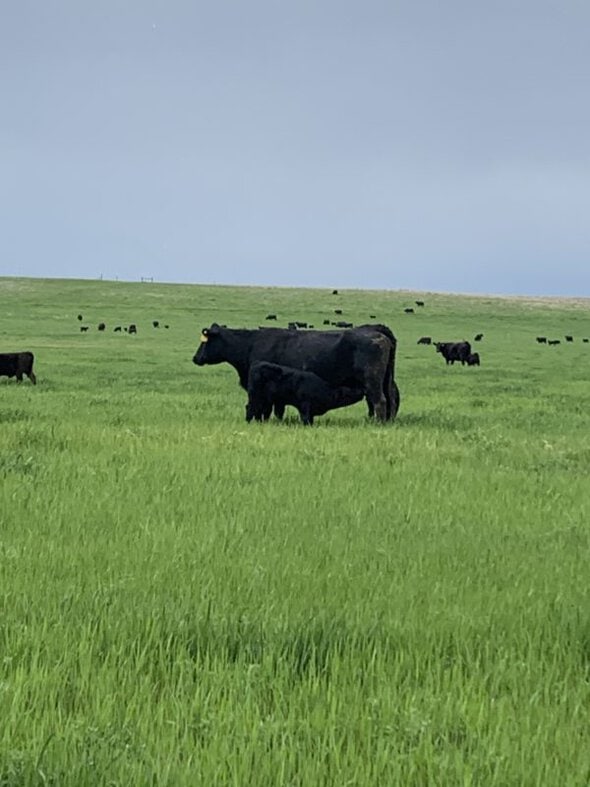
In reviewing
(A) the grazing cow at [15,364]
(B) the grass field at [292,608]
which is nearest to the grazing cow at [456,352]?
(A) the grazing cow at [15,364]

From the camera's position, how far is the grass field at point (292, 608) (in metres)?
3.84

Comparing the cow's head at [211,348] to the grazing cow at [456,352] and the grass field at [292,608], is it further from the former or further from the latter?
the grazing cow at [456,352]

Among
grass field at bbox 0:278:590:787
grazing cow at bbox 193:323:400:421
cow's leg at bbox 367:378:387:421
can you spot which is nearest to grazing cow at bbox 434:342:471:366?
grazing cow at bbox 193:323:400:421

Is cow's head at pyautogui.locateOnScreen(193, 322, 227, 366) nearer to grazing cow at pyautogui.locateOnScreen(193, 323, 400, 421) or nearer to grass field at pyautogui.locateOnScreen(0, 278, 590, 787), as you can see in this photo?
grazing cow at pyautogui.locateOnScreen(193, 323, 400, 421)

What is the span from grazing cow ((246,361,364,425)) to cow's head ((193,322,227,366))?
9.75ft

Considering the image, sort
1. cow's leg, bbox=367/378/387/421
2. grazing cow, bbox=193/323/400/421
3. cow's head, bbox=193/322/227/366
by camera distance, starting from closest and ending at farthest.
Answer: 1. cow's leg, bbox=367/378/387/421
2. grazing cow, bbox=193/323/400/421
3. cow's head, bbox=193/322/227/366

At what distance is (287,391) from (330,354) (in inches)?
71.7

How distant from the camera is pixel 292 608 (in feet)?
19.0

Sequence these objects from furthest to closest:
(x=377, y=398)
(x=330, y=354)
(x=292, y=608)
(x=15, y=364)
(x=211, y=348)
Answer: (x=15, y=364)
(x=211, y=348)
(x=330, y=354)
(x=377, y=398)
(x=292, y=608)

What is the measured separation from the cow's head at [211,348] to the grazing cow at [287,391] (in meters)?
2.97

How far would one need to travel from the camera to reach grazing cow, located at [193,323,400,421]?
18.8 metres

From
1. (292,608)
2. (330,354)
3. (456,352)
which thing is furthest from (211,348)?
(456,352)

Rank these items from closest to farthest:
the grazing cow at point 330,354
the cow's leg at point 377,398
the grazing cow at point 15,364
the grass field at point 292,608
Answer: the grass field at point 292,608, the cow's leg at point 377,398, the grazing cow at point 330,354, the grazing cow at point 15,364

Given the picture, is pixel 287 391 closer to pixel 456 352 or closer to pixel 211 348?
pixel 211 348
